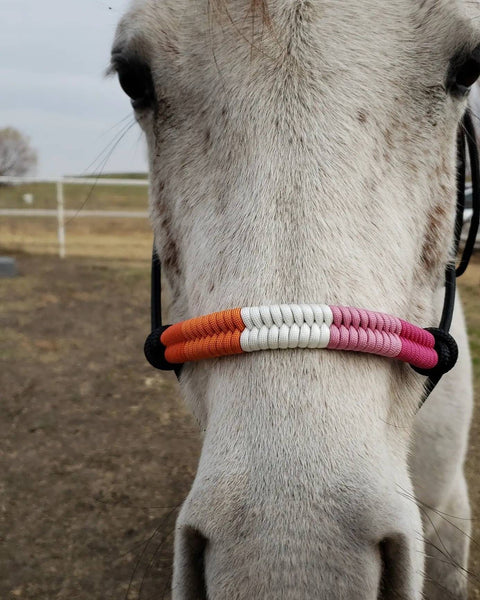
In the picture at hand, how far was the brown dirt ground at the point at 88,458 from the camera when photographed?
123 inches

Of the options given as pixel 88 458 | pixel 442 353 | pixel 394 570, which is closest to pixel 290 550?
pixel 394 570

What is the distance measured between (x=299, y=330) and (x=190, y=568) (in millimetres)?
546

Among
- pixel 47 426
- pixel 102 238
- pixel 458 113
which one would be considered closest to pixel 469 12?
pixel 458 113

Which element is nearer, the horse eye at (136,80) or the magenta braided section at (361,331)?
the magenta braided section at (361,331)

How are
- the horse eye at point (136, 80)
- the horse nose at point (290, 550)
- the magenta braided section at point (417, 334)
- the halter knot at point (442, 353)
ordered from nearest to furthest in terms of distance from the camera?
the horse nose at point (290, 550)
the magenta braided section at point (417, 334)
the halter knot at point (442, 353)
the horse eye at point (136, 80)

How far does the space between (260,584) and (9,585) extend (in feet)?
8.78

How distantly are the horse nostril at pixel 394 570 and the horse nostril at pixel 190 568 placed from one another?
35 cm

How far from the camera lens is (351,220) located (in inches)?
46.3

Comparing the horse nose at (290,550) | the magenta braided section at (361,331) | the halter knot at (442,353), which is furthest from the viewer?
the halter knot at (442,353)

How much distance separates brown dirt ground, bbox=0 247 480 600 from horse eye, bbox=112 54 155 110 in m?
1.24

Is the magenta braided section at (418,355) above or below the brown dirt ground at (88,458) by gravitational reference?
above

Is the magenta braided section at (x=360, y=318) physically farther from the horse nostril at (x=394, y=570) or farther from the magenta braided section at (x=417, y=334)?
the horse nostril at (x=394, y=570)

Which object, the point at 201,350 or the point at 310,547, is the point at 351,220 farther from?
the point at 310,547

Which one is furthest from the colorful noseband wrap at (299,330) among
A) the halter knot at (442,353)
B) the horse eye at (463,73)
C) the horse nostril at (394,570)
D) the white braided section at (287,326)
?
the horse eye at (463,73)
